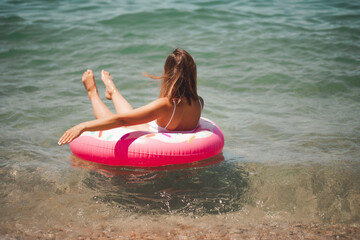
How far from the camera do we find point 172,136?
159 inches

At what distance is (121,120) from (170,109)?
0.58 m

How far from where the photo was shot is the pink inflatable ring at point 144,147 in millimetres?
3938

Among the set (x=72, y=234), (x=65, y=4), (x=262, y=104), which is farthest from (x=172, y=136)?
(x=65, y=4)

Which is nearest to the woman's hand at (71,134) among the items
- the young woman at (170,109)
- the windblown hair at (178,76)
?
the young woman at (170,109)

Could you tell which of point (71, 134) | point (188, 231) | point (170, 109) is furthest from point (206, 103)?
point (188, 231)

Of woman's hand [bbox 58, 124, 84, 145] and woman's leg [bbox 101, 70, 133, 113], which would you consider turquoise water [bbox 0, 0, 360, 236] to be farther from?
woman's leg [bbox 101, 70, 133, 113]

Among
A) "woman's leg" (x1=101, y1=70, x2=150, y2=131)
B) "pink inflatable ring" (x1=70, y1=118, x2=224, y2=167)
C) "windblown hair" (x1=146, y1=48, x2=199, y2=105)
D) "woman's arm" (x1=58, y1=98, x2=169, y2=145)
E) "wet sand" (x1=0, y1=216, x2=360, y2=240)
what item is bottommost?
"wet sand" (x1=0, y1=216, x2=360, y2=240)

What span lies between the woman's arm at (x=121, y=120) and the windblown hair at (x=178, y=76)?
0.42ft

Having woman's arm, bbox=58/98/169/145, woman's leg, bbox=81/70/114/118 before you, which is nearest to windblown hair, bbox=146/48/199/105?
woman's arm, bbox=58/98/169/145

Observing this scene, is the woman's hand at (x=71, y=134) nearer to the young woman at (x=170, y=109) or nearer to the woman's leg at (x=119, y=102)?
the young woman at (x=170, y=109)

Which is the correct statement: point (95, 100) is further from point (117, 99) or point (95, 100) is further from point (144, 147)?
point (144, 147)

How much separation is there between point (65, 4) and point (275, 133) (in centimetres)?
1121

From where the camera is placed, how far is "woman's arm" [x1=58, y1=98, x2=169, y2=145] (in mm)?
3494

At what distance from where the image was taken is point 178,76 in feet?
12.5
